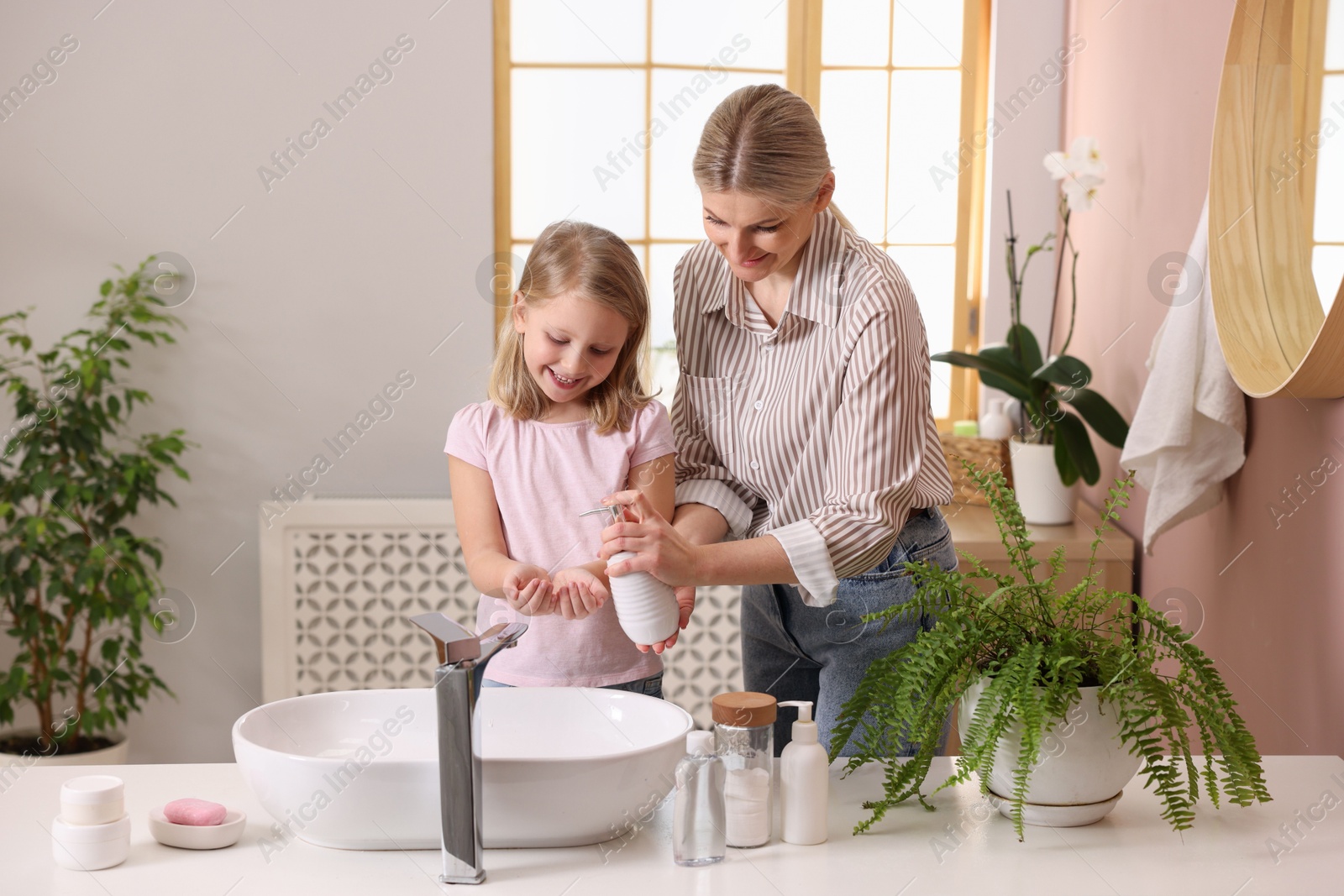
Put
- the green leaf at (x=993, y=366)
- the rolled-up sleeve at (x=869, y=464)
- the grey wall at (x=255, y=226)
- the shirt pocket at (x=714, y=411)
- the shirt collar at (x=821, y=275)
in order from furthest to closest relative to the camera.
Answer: the grey wall at (x=255, y=226) < the green leaf at (x=993, y=366) < the shirt pocket at (x=714, y=411) < the shirt collar at (x=821, y=275) < the rolled-up sleeve at (x=869, y=464)

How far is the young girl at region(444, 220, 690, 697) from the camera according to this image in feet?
4.33

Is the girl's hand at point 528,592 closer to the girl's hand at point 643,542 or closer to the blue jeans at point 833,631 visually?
the girl's hand at point 643,542

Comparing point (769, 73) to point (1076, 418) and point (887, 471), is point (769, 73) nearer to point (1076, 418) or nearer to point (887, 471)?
point (1076, 418)

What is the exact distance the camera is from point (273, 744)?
42.3 inches

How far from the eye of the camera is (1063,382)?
7.27ft

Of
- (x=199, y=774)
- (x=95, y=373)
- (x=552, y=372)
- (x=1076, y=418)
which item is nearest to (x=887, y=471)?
(x=552, y=372)

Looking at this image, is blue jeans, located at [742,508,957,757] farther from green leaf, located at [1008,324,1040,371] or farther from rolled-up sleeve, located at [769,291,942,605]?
green leaf, located at [1008,324,1040,371]

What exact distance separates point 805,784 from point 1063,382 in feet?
4.71

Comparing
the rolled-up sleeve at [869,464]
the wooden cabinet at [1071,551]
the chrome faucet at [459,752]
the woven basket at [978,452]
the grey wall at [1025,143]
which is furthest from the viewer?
the grey wall at [1025,143]

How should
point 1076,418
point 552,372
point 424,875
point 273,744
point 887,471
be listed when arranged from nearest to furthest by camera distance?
point 424,875 < point 273,744 < point 887,471 < point 552,372 < point 1076,418

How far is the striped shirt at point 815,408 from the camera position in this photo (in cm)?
122

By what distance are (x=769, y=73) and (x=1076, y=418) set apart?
3.75 ft

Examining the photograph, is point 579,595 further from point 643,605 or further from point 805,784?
point 805,784

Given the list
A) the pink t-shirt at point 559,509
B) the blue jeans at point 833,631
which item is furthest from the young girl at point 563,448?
the blue jeans at point 833,631
